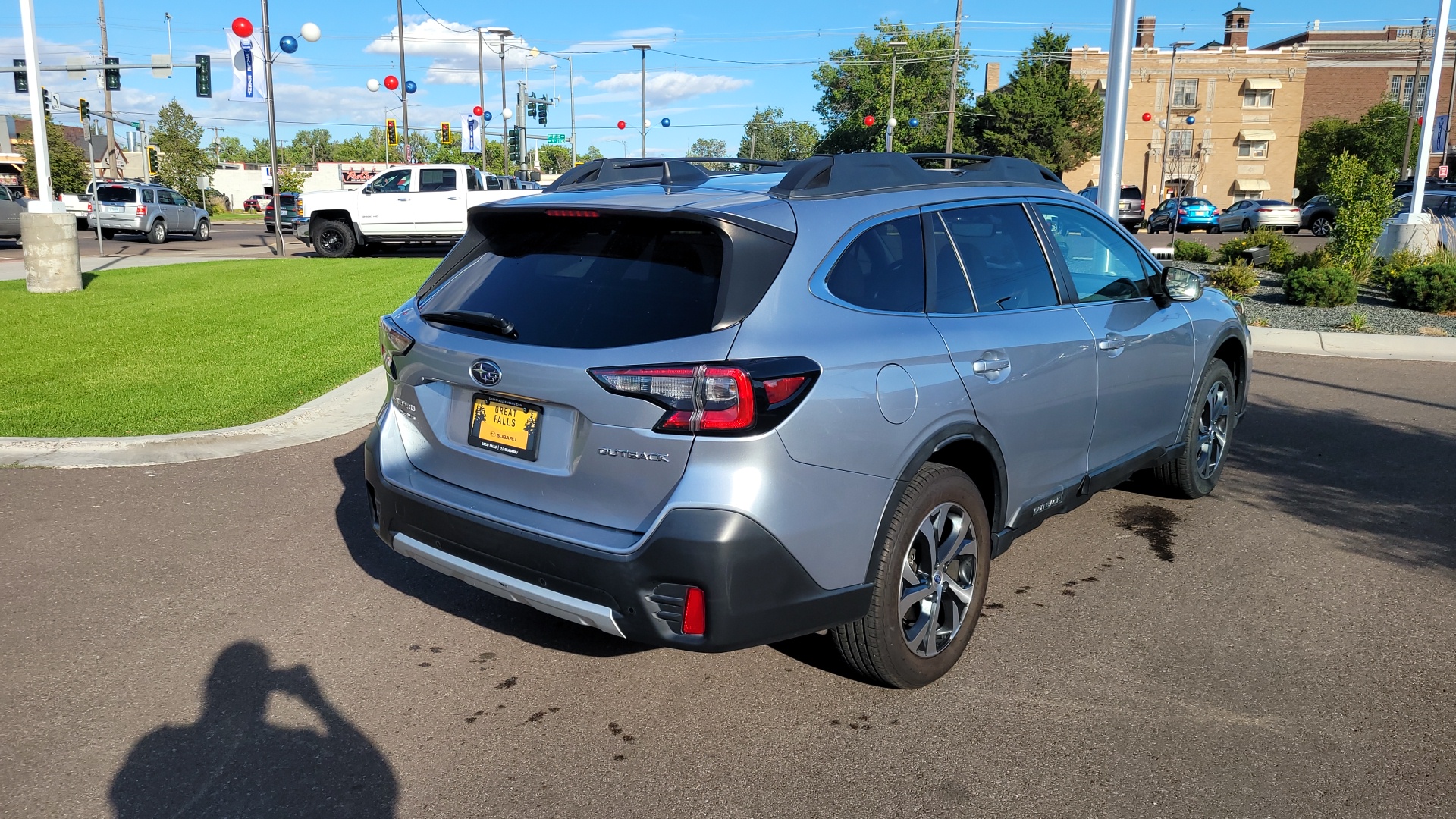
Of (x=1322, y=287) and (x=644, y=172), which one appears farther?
(x=1322, y=287)

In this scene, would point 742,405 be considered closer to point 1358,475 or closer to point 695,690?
point 695,690

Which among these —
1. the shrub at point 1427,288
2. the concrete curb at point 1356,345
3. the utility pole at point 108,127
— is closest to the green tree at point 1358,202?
the shrub at point 1427,288

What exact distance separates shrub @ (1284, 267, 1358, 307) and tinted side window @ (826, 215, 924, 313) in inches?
486

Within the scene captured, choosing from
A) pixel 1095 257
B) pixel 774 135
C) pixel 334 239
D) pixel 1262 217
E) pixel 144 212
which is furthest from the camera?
pixel 774 135

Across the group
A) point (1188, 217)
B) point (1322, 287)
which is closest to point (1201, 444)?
point (1322, 287)

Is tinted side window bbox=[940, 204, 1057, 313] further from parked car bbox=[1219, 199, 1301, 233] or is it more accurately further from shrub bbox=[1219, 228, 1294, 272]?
parked car bbox=[1219, 199, 1301, 233]

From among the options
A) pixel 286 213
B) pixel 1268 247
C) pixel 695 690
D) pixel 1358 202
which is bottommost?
pixel 695 690

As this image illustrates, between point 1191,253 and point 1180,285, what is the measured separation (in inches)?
643

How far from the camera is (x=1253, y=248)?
18.9 meters

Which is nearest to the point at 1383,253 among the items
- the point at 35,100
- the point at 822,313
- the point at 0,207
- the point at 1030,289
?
the point at 1030,289

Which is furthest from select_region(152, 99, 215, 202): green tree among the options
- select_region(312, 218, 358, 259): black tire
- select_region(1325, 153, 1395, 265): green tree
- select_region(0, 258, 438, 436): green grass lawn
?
select_region(1325, 153, 1395, 265): green tree

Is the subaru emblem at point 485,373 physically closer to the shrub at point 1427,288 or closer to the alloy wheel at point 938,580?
the alloy wheel at point 938,580

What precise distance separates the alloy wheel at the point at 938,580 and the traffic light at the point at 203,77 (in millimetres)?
37989

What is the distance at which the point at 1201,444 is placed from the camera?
5961mm
